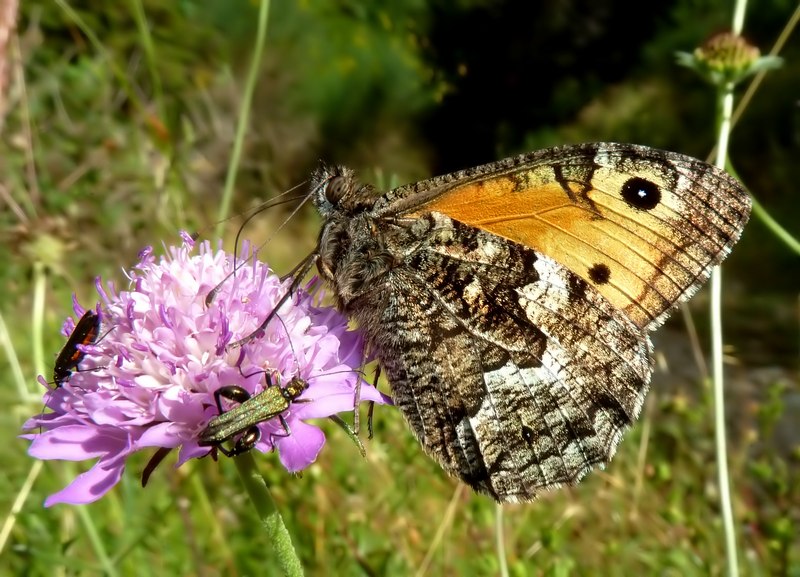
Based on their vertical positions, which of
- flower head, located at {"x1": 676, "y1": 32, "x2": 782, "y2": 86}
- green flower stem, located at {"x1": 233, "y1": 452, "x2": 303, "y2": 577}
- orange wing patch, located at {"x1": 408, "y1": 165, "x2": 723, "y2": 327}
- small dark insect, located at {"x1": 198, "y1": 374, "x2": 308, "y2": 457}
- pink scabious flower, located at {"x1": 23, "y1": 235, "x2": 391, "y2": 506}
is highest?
flower head, located at {"x1": 676, "y1": 32, "x2": 782, "y2": 86}

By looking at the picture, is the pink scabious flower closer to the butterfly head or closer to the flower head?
the butterfly head

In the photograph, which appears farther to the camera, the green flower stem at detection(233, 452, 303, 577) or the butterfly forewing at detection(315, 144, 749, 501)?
the butterfly forewing at detection(315, 144, 749, 501)

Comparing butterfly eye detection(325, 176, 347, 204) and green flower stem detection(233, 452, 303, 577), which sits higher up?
butterfly eye detection(325, 176, 347, 204)

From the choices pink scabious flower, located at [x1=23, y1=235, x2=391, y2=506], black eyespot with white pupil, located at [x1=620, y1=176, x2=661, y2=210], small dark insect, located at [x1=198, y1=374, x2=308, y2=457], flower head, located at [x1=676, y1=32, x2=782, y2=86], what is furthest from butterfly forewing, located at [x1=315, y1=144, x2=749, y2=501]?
flower head, located at [x1=676, y1=32, x2=782, y2=86]

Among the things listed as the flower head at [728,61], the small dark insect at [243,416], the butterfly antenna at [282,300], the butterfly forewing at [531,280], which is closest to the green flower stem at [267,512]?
the small dark insect at [243,416]

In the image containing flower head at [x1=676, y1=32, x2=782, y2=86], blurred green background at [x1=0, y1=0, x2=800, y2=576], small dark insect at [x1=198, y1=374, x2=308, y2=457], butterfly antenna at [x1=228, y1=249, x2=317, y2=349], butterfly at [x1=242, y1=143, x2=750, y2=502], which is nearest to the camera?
small dark insect at [x1=198, y1=374, x2=308, y2=457]

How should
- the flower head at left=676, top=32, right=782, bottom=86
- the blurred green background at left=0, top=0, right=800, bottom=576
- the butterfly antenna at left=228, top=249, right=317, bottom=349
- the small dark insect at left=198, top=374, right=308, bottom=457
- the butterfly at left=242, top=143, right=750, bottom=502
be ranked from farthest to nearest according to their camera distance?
the blurred green background at left=0, top=0, right=800, bottom=576, the flower head at left=676, top=32, right=782, bottom=86, the butterfly at left=242, top=143, right=750, bottom=502, the butterfly antenna at left=228, top=249, right=317, bottom=349, the small dark insect at left=198, top=374, right=308, bottom=457
